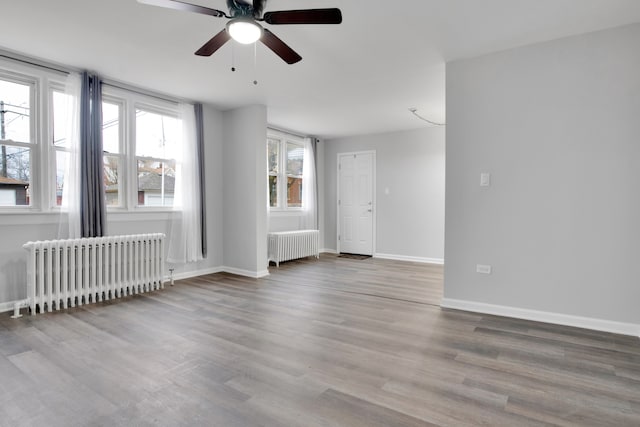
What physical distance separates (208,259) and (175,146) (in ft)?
6.09

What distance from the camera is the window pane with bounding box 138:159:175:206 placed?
→ 464cm

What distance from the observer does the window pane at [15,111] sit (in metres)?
3.46

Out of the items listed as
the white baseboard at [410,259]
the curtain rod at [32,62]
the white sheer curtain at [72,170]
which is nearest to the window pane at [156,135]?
the white sheer curtain at [72,170]

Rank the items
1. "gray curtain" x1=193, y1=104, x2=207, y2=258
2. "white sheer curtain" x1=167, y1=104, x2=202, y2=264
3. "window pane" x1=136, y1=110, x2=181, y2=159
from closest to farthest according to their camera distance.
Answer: "window pane" x1=136, y1=110, x2=181, y2=159
"white sheer curtain" x1=167, y1=104, x2=202, y2=264
"gray curtain" x1=193, y1=104, x2=207, y2=258

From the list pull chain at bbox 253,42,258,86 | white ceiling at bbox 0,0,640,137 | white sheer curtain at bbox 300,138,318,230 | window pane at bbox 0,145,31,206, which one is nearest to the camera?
white ceiling at bbox 0,0,640,137

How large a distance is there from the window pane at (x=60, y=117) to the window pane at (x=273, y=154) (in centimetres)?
351

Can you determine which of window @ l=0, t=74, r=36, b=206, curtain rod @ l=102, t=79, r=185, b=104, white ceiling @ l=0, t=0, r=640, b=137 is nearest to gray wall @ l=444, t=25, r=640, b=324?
white ceiling @ l=0, t=0, r=640, b=137

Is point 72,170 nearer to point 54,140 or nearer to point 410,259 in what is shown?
point 54,140

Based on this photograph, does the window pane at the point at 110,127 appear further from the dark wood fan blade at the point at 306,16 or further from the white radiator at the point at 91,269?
the dark wood fan blade at the point at 306,16

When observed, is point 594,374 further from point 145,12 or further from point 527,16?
point 145,12

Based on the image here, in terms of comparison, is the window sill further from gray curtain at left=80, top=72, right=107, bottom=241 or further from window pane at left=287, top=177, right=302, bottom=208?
gray curtain at left=80, top=72, right=107, bottom=241

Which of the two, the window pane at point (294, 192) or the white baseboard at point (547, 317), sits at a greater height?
the window pane at point (294, 192)

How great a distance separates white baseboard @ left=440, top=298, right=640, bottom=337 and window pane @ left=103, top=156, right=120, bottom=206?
4291 millimetres

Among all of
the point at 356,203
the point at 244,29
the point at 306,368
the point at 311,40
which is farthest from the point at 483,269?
the point at 356,203
